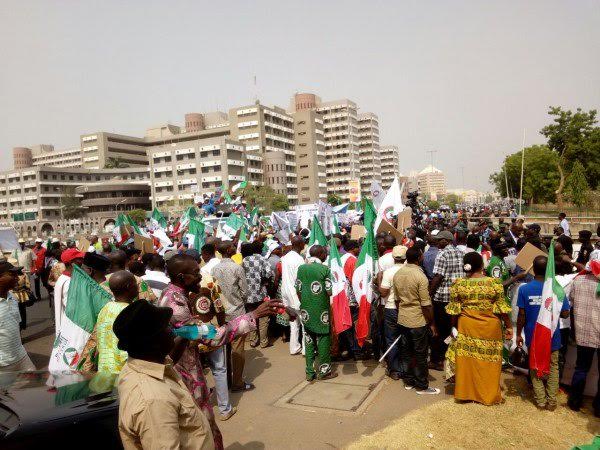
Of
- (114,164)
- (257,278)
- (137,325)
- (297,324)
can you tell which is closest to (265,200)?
(114,164)

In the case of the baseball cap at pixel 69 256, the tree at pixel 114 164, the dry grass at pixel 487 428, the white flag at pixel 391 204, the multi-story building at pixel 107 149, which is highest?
the multi-story building at pixel 107 149

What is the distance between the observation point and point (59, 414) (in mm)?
3168

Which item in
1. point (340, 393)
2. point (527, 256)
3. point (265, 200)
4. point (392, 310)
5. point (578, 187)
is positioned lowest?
point (340, 393)

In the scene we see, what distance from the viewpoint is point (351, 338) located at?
7.33 m

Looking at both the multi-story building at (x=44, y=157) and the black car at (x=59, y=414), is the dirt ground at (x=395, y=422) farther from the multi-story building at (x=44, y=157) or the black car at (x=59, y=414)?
the multi-story building at (x=44, y=157)

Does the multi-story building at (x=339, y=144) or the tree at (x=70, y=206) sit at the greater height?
the multi-story building at (x=339, y=144)

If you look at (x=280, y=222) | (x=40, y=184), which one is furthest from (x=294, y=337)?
(x=40, y=184)

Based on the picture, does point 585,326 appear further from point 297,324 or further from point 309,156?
point 309,156

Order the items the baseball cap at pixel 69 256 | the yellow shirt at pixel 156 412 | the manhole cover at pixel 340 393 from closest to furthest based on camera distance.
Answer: the yellow shirt at pixel 156 412
the manhole cover at pixel 340 393
the baseball cap at pixel 69 256

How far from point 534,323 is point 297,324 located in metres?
3.84

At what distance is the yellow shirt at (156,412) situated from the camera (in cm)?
199

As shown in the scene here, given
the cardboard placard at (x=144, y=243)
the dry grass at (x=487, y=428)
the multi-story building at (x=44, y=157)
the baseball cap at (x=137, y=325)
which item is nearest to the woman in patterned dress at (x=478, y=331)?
the dry grass at (x=487, y=428)

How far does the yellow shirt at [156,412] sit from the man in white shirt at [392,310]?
4316 mm

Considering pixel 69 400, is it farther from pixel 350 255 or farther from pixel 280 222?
pixel 280 222
